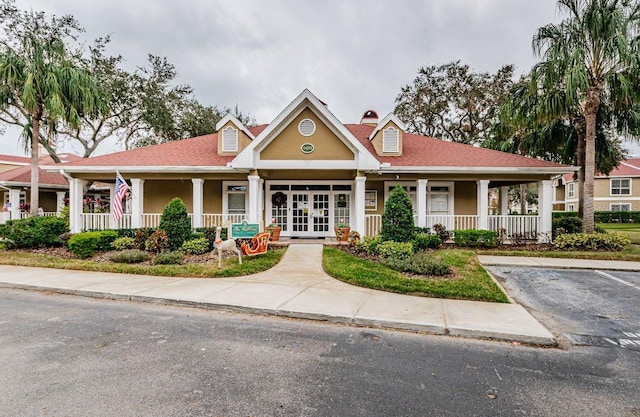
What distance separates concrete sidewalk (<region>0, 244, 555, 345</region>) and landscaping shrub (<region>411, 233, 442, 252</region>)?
4305 millimetres

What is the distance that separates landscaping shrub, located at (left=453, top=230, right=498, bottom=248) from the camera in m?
12.7

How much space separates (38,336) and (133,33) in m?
17.6

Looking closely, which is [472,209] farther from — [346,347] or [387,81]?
[387,81]

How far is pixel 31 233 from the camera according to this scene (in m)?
12.4

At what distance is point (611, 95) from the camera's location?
12211mm

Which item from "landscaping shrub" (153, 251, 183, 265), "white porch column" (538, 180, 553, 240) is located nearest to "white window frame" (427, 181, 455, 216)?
"white porch column" (538, 180, 553, 240)

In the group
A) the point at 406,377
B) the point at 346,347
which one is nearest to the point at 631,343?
the point at 406,377

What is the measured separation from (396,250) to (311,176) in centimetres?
544

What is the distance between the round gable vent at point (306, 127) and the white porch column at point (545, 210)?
9904 mm

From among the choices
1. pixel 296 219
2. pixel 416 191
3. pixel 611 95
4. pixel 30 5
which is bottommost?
pixel 296 219

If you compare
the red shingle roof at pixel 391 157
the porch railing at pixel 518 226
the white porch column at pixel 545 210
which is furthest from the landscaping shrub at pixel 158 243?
the white porch column at pixel 545 210

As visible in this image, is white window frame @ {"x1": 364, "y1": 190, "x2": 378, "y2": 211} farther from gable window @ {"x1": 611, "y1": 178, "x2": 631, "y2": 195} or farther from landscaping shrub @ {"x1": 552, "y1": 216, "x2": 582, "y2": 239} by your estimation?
gable window @ {"x1": 611, "y1": 178, "x2": 631, "y2": 195}

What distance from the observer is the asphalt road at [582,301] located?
17.1 ft

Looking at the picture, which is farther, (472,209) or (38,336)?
(472,209)
